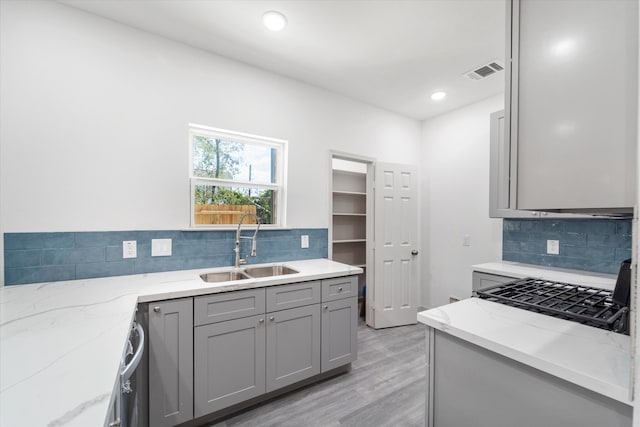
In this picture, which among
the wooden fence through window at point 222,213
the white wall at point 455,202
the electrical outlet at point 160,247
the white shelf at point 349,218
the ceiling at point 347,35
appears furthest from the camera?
the white shelf at point 349,218

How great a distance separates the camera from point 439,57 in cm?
247

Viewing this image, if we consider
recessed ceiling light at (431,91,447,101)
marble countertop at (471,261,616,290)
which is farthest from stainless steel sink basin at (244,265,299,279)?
recessed ceiling light at (431,91,447,101)

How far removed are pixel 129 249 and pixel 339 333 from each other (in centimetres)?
180

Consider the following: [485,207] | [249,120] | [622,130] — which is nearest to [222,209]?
[249,120]

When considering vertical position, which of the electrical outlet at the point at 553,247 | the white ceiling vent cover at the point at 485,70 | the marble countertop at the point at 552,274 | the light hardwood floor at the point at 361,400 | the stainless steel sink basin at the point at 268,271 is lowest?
the light hardwood floor at the point at 361,400

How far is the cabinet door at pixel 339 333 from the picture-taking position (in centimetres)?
229

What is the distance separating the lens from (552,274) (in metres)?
2.33

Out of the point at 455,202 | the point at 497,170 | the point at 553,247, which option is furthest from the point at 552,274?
the point at 455,202

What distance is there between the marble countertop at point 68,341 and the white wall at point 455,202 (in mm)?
2697

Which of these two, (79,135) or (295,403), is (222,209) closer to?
(79,135)

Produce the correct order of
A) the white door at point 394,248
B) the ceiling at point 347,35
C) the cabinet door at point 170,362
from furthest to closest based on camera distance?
the white door at point 394,248, the ceiling at point 347,35, the cabinet door at point 170,362

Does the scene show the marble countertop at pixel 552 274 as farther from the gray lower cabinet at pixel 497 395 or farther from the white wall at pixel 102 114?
the white wall at pixel 102 114

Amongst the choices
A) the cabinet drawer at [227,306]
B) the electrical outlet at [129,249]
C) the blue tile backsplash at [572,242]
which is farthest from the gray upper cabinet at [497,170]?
the electrical outlet at [129,249]

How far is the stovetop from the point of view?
106cm
